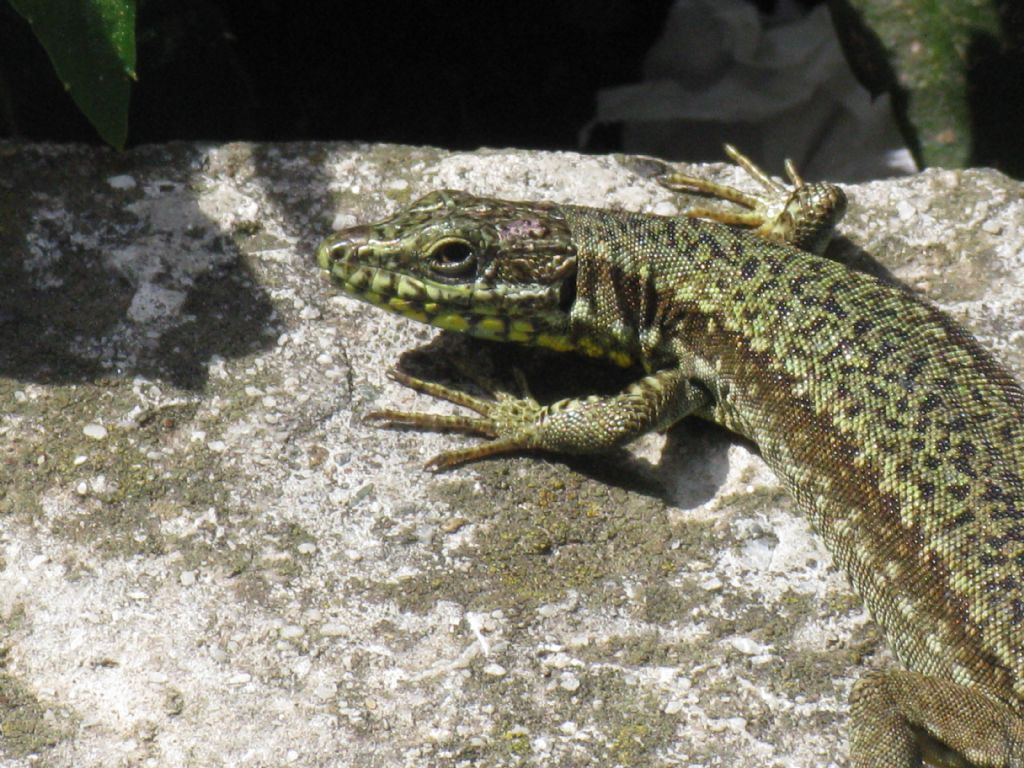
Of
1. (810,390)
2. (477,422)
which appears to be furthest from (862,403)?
(477,422)

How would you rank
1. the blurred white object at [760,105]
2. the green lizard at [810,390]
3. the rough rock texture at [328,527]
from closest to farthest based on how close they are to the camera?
the rough rock texture at [328,527] < the green lizard at [810,390] < the blurred white object at [760,105]

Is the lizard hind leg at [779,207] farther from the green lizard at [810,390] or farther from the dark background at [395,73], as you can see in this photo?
the dark background at [395,73]

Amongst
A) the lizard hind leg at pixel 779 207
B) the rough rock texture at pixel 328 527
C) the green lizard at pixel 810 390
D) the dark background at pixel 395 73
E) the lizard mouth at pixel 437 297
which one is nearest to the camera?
the rough rock texture at pixel 328 527

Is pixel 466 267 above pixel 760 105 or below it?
above

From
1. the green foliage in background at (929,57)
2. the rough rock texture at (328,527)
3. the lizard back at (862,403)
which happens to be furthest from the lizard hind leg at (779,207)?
the green foliage in background at (929,57)

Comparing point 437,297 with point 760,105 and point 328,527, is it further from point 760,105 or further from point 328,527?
point 760,105

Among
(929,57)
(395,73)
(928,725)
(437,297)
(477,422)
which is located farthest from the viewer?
(395,73)
